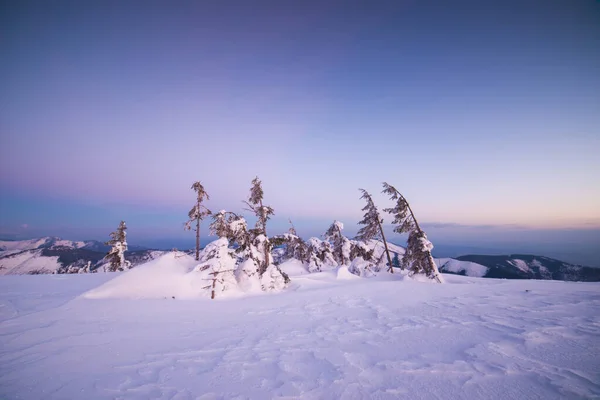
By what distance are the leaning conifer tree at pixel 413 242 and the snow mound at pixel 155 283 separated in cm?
1722

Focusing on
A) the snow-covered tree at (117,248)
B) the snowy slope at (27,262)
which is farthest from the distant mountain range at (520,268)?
the snowy slope at (27,262)

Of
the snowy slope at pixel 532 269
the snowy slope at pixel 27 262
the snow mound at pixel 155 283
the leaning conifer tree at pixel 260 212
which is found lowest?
the snowy slope at pixel 532 269

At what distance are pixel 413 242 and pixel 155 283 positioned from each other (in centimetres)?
2074

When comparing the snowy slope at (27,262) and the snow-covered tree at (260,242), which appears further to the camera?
the snowy slope at (27,262)

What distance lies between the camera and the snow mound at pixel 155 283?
14.1 metres

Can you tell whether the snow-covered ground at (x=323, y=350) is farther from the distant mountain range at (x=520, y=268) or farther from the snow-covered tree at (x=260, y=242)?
the distant mountain range at (x=520, y=268)

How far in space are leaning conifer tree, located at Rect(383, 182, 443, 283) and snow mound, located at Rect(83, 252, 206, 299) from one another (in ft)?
56.5

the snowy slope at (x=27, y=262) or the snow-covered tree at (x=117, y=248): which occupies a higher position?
the snow-covered tree at (x=117, y=248)

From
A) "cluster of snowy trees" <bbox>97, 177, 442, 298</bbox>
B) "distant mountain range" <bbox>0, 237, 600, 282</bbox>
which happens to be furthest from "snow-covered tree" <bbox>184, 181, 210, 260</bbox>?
"distant mountain range" <bbox>0, 237, 600, 282</bbox>

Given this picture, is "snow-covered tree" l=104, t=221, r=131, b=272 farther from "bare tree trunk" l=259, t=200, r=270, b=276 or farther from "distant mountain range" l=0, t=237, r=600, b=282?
"distant mountain range" l=0, t=237, r=600, b=282

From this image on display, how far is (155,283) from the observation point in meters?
15.3

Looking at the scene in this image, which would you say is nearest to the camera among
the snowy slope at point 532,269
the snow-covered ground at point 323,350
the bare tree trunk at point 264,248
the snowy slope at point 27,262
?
the snow-covered ground at point 323,350

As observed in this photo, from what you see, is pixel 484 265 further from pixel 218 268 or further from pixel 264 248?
pixel 218 268

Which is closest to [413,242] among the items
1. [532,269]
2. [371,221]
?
[371,221]
